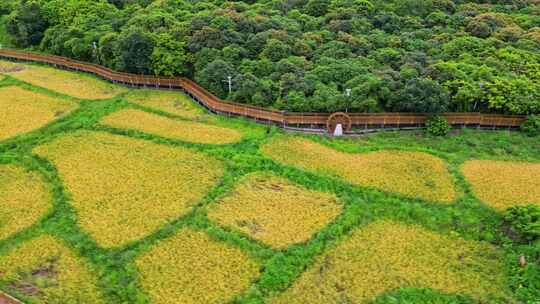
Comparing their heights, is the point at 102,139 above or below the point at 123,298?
above

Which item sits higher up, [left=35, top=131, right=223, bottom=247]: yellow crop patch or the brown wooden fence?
the brown wooden fence

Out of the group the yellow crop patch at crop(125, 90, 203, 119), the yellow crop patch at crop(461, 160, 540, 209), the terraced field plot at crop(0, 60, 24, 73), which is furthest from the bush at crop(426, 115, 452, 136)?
the terraced field plot at crop(0, 60, 24, 73)

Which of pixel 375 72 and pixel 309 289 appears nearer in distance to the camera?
pixel 309 289

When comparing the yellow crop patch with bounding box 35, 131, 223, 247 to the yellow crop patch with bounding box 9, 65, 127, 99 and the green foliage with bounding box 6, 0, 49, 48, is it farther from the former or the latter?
the green foliage with bounding box 6, 0, 49, 48

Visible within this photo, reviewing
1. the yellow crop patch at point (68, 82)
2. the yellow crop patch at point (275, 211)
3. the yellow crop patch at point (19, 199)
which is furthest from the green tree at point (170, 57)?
the yellow crop patch at point (275, 211)

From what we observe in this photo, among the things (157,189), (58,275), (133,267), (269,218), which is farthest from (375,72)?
(58,275)

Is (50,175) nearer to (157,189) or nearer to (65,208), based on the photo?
(65,208)

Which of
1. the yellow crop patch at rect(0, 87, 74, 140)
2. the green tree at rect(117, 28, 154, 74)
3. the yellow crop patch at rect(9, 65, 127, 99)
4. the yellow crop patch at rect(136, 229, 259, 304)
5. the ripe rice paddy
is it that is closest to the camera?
the yellow crop patch at rect(136, 229, 259, 304)

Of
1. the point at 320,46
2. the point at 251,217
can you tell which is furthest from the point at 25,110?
the point at 320,46
